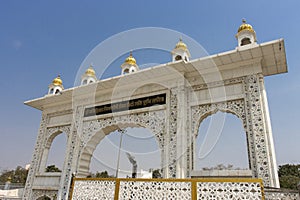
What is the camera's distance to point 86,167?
23.5ft

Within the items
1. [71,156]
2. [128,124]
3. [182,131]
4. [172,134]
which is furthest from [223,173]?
[71,156]

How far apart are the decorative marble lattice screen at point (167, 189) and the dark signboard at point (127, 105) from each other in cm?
252

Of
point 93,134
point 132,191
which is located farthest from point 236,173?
point 93,134

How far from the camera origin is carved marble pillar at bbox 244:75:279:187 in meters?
4.39

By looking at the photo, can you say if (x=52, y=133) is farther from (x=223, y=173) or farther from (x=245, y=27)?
(x=245, y=27)

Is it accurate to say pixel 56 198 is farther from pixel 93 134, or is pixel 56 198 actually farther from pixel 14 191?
pixel 14 191

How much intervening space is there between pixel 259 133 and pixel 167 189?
2.38 meters

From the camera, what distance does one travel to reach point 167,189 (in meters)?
3.75

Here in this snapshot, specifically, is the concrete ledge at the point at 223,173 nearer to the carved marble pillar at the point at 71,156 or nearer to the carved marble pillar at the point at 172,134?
the carved marble pillar at the point at 172,134

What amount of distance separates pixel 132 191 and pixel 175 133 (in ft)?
6.46

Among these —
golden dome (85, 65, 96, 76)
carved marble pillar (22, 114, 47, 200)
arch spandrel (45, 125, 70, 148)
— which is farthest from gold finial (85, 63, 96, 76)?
carved marble pillar (22, 114, 47, 200)

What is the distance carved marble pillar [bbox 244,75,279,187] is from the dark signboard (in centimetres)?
217

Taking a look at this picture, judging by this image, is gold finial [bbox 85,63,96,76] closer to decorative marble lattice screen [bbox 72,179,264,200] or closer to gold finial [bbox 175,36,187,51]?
gold finial [bbox 175,36,187,51]

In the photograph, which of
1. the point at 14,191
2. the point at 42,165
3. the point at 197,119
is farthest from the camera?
the point at 14,191
